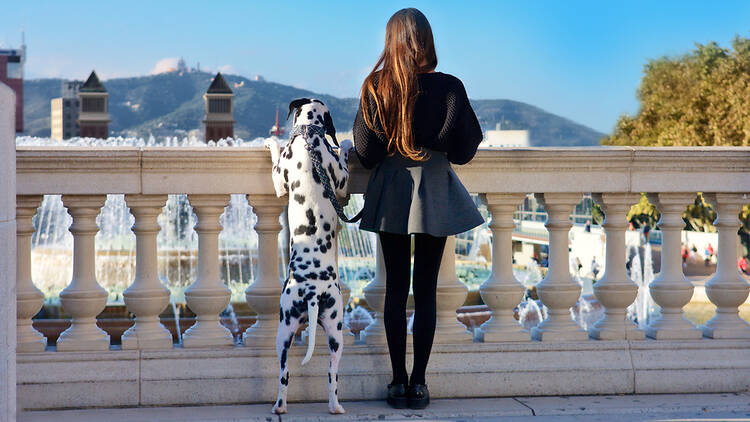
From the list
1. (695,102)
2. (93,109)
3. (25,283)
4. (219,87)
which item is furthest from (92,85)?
(25,283)

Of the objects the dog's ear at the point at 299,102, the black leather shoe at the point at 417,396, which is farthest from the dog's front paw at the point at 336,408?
the dog's ear at the point at 299,102

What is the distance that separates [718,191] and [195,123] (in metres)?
193

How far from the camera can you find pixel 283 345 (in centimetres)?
458

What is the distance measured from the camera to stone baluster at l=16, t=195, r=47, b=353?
478 centimetres

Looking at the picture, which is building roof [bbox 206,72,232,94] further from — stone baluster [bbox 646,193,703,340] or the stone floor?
the stone floor

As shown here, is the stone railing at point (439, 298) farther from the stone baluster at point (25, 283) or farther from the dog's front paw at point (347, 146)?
the dog's front paw at point (347, 146)

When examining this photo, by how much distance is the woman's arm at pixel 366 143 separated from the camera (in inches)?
181

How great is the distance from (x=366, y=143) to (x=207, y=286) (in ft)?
4.05

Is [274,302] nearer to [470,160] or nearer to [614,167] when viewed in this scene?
[470,160]

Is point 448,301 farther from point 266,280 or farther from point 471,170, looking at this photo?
point 266,280

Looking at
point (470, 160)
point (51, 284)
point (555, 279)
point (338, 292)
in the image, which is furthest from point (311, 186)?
point (51, 284)

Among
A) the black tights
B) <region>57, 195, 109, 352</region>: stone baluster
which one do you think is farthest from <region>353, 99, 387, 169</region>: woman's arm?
<region>57, 195, 109, 352</region>: stone baluster

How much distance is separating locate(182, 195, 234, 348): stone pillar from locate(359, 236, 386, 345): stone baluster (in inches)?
31.4

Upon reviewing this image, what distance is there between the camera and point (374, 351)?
16.6 ft
